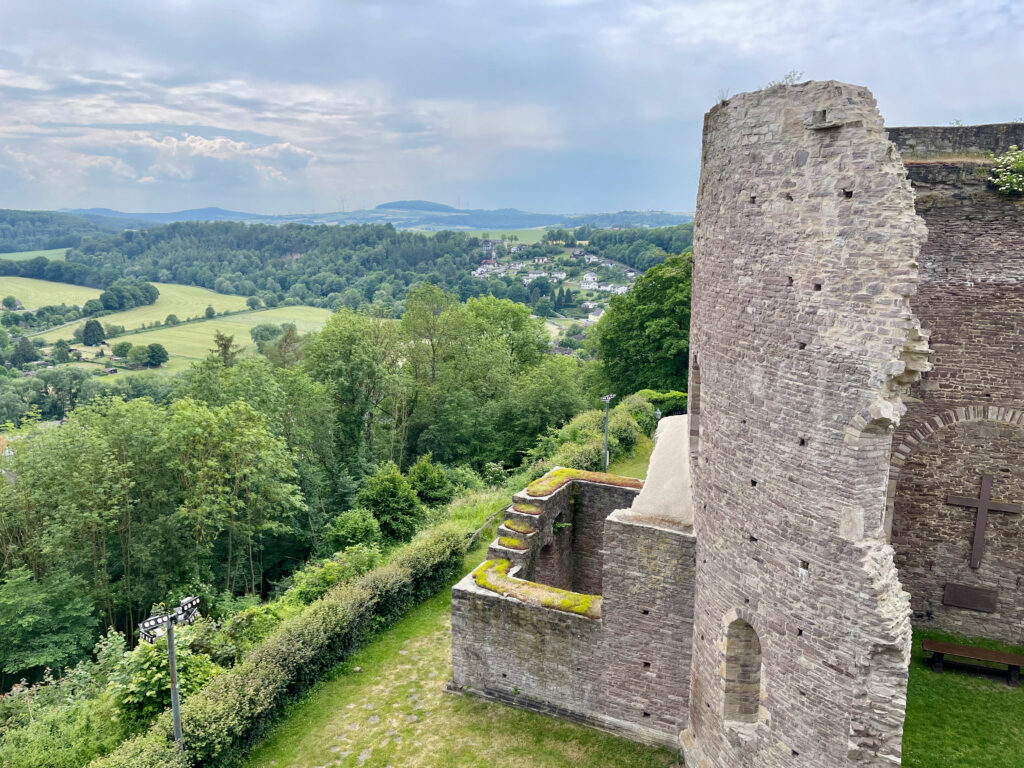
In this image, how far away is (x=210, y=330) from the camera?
9588 cm

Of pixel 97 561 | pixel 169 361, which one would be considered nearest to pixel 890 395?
pixel 97 561

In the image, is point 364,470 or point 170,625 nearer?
point 170,625

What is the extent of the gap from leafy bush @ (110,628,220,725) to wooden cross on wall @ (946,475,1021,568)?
14.1m

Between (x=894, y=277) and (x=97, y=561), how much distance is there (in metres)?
24.7

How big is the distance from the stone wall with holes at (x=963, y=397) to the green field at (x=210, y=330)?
74.8 m

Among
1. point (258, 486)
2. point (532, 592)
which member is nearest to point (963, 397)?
point (532, 592)

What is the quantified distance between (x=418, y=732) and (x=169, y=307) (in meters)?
119

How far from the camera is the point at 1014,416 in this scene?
34.6 feet

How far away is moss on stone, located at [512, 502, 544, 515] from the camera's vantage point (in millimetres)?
13539

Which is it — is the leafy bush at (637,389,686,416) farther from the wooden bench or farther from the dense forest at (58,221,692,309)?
the dense forest at (58,221,692,309)

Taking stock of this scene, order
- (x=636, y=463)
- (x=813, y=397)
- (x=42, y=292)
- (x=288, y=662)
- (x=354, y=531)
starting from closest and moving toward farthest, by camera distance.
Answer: (x=813, y=397) < (x=288, y=662) < (x=354, y=531) < (x=636, y=463) < (x=42, y=292)

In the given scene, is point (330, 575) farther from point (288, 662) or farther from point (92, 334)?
point (92, 334)

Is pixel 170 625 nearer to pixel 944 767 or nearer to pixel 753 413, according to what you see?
pixel 753 413

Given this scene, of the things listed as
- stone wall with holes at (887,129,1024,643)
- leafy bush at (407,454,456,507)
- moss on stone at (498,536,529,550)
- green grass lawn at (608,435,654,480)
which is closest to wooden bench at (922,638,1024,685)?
stone wall with holes at (887,129,1024,643)
